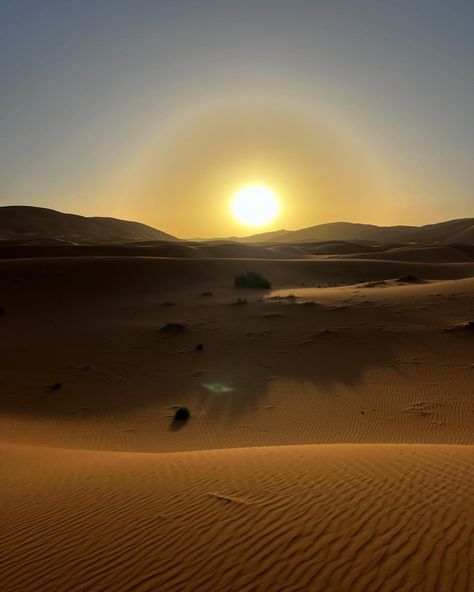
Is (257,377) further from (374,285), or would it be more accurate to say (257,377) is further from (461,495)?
(374,285)

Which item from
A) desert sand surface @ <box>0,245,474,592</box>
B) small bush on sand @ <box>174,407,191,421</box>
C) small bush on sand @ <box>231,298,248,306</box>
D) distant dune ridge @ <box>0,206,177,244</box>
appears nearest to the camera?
desert sand surface @ <box>0,245,474,592</box>

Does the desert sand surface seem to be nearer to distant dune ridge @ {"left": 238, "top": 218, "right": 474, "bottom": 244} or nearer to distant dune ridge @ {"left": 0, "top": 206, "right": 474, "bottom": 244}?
distant dune ridge @ {"left": 0, "top": 206, "right": 474, "bottom": 244}

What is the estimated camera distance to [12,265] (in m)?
31.7

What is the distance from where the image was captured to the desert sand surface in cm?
412

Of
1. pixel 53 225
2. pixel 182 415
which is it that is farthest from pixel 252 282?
pixel 53 225

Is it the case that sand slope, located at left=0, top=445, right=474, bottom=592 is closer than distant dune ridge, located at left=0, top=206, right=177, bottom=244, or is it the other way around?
sand slope, located at left=0, top=445, right=474, bottom=592

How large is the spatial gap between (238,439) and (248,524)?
553 centimetres

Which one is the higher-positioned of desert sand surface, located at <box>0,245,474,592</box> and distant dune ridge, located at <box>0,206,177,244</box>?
distant dune ridge, located at <box>0,206,177,244</box>

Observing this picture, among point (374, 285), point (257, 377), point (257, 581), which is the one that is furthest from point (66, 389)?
point (374, 285)

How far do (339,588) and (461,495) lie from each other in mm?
2285

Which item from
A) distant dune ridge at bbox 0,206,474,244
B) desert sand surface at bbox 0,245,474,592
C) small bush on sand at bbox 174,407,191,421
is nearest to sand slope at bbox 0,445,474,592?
Answer: desert sand surface at bbox 0,245,474,592

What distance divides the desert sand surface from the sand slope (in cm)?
2

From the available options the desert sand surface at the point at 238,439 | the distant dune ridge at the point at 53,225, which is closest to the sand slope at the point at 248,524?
the desert sand surface at the point at 238,439

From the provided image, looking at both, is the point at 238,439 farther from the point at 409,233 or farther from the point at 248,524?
the point at 409,233
